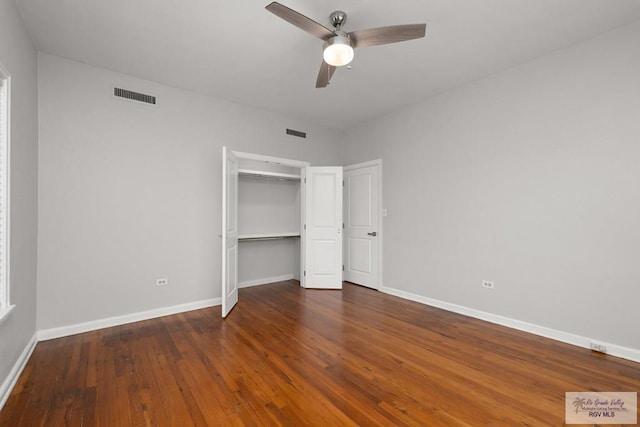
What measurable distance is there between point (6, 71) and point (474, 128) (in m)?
4.63

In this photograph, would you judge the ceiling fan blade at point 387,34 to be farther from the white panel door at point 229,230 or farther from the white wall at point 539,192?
the white panel door at point 229,230

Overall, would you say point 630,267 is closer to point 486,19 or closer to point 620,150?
point 620,150

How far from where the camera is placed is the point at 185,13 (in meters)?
2.45

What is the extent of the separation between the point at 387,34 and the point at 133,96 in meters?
3.14

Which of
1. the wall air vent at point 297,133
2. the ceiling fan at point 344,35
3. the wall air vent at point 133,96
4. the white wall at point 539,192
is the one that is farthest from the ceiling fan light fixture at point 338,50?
the wall air vent at point 297,133

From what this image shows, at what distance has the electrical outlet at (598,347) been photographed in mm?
2670

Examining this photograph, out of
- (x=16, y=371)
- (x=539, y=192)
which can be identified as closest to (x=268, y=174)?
(x=16, y=371)

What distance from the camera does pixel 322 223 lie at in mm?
5152

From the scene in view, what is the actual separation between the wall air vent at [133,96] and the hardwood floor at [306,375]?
2.78 metres

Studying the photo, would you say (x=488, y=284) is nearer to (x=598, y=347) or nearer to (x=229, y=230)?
(x=598, y=347)

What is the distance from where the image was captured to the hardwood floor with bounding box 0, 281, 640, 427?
6.07 feet

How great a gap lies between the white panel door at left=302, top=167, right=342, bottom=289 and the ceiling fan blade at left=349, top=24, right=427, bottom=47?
2879 millimetres

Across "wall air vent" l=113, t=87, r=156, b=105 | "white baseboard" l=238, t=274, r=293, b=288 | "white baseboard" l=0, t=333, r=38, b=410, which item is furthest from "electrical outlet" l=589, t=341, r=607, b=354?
"wall air vent" l=113, t=87, r=156, b=105

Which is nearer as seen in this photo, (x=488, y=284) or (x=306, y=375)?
(x=306, y=375)
